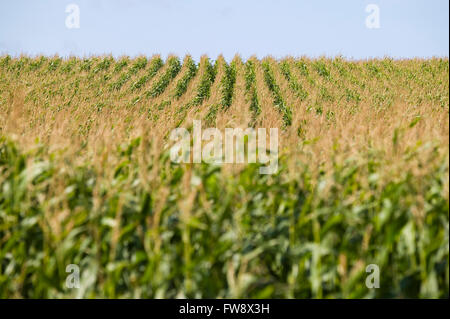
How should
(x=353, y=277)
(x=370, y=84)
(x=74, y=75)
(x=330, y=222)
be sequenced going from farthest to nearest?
1. (x=74, y=75)
2. (x=370, y=84)
3. (x=330, y=222)
4. (x=353, y=277)

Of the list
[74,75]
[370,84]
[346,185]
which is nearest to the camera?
[346,185]

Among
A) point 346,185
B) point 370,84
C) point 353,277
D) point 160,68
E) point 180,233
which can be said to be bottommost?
point 353,277

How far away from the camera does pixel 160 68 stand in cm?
2609

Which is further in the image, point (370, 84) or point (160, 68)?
point (160, 68)

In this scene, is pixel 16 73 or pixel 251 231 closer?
pixel 251 231

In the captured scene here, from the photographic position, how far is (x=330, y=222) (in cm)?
287

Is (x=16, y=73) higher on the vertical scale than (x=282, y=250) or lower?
higher

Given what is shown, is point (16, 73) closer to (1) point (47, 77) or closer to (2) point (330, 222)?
(1) point (47, 77)

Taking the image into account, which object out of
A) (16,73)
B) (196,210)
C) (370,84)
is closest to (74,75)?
(16,73)

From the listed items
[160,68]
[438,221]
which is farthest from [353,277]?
[160,68]
